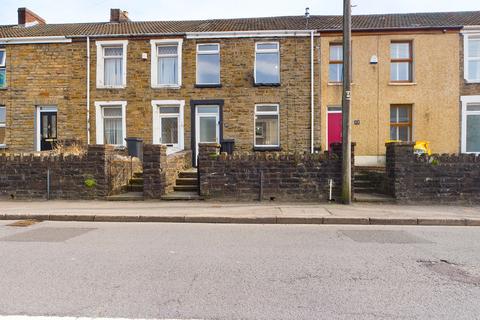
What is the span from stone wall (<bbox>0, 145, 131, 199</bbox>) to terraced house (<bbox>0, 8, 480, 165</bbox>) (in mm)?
5492

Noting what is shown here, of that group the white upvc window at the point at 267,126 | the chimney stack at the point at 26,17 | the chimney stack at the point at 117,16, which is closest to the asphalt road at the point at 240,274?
the white upvc window at the point at 267,126

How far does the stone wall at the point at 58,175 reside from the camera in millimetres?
12180

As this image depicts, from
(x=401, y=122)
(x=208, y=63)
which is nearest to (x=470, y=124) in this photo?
(x=401, y=122)

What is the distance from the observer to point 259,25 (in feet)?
60.8

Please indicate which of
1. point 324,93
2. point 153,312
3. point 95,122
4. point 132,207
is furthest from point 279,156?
point 95,122

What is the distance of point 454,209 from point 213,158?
22.6 ft

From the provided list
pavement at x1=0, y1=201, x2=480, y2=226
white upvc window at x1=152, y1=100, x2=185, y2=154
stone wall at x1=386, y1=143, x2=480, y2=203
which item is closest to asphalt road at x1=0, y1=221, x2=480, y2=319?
pavement at x1=0, y1=201, x2=480, y2=226

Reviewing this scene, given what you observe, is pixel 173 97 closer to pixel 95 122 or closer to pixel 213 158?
pixel 95 122

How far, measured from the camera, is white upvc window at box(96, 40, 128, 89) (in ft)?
58.5

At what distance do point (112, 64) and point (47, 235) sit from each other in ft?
39.4

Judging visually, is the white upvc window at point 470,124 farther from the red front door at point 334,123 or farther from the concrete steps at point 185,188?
the concrete steps at point 185,188

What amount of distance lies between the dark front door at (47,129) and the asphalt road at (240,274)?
10954mm

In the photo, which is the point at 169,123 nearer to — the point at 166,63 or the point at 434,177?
the point at 166,63

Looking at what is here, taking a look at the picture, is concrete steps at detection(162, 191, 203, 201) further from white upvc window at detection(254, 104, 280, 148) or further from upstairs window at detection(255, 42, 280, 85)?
upstairs window at detection(255, 42, 280, 85)
